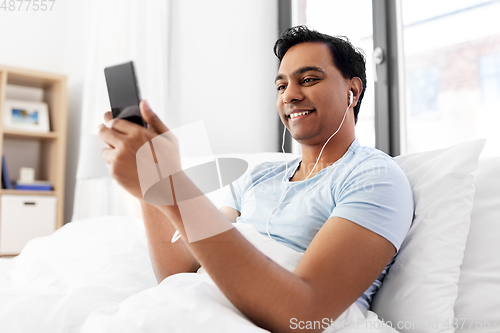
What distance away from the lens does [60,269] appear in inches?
41.2

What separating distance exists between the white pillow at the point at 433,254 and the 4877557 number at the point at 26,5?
2.49 metres

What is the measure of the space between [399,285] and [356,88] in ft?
1.58

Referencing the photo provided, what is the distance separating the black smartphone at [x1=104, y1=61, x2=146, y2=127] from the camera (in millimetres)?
552

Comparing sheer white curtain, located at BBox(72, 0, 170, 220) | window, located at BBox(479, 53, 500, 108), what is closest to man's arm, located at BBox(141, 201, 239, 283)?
sheer white curtain, located at BBox(72, 0, 170, 220)

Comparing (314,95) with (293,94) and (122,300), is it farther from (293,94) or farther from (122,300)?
(122,300)

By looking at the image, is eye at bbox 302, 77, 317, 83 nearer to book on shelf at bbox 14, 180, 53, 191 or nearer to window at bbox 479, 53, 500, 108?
window at bbox 479, 53, 500, 108

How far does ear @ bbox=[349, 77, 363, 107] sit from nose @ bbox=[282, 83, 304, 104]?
0.14 meters

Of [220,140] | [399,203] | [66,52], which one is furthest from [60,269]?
[66,52]

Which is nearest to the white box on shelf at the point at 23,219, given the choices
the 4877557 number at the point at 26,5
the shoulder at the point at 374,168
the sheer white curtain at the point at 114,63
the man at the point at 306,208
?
the sheer white curtain at the point at 114,63

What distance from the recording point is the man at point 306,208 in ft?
1.88

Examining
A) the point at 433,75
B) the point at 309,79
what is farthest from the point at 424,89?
the point at 309,79

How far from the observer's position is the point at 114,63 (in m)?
1.97

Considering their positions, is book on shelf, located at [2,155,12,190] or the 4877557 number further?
the 4877557 number

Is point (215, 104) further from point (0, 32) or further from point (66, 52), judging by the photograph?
point (0, 32)
